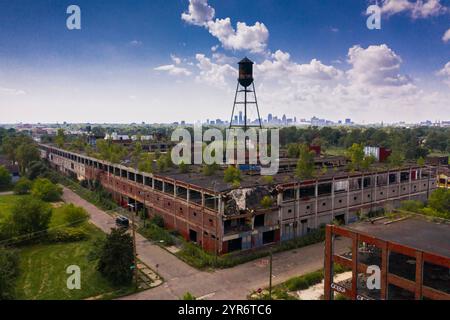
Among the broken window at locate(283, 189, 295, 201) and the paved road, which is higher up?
the broken window at locate(283, 189, 295, 201)

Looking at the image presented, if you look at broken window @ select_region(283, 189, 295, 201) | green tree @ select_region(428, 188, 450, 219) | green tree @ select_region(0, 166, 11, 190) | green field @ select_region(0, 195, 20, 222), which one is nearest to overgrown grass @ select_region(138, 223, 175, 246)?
broken window @ select_region(283, 189, 295, 201)

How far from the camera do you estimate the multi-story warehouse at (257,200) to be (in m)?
35.2

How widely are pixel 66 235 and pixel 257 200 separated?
21.4 meters

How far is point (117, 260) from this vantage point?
28.4 m

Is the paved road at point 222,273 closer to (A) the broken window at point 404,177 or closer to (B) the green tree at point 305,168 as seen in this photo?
(B) the green tree at point 305,168

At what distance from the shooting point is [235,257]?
33.8m

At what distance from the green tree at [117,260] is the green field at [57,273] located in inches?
35.3

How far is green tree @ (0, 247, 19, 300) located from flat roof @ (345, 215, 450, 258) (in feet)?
75.5

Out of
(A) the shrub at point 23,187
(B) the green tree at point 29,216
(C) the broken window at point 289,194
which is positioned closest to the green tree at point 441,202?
(C) the broken window at point 289,194

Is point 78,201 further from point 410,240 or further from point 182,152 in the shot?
point 410,240

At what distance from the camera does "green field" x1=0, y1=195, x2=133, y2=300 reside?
88.5 ft

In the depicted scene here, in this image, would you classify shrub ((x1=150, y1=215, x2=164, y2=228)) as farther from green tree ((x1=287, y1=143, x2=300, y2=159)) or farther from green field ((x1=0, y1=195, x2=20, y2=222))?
green tree ((x1=287, y1=143, x2=300, y2=159))

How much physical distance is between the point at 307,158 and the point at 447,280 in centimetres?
2258
